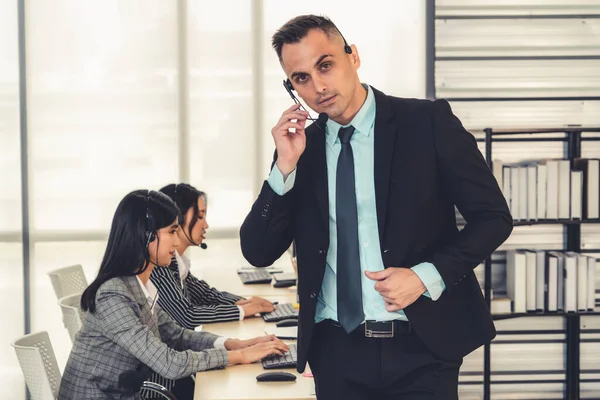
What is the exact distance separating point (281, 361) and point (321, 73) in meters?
1.26

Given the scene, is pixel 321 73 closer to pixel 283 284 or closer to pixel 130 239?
pixel 130 239

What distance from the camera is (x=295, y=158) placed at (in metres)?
1.65

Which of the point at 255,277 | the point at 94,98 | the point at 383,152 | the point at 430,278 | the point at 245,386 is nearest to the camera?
the point at 430,278

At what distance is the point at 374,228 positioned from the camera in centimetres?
164

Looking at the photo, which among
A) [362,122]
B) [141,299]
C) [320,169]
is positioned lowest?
[141,299]

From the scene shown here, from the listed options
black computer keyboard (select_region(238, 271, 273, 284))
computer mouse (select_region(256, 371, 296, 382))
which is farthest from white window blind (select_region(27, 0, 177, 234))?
computer mouse (select_region(256, 371, 296, 382))

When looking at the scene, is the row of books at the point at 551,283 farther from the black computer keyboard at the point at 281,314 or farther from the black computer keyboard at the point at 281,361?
the black computer keyboard at the point at 281,361

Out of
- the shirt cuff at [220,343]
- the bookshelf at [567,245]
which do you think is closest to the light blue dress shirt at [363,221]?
the shirt cuff at [220,343]

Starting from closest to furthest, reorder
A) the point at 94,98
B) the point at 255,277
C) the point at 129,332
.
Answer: the point at 129,332, the point at 255,277, the point at 94,98

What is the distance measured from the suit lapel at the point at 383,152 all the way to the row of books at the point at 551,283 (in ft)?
10.2

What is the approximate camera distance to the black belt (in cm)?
158

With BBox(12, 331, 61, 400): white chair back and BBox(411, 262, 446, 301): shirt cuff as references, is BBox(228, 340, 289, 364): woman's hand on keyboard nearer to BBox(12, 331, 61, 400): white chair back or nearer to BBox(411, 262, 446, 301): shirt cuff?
BBox(12, 331, 61, 400): white chair back

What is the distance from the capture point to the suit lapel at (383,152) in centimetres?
161

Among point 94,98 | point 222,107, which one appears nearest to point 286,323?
point 222,107
